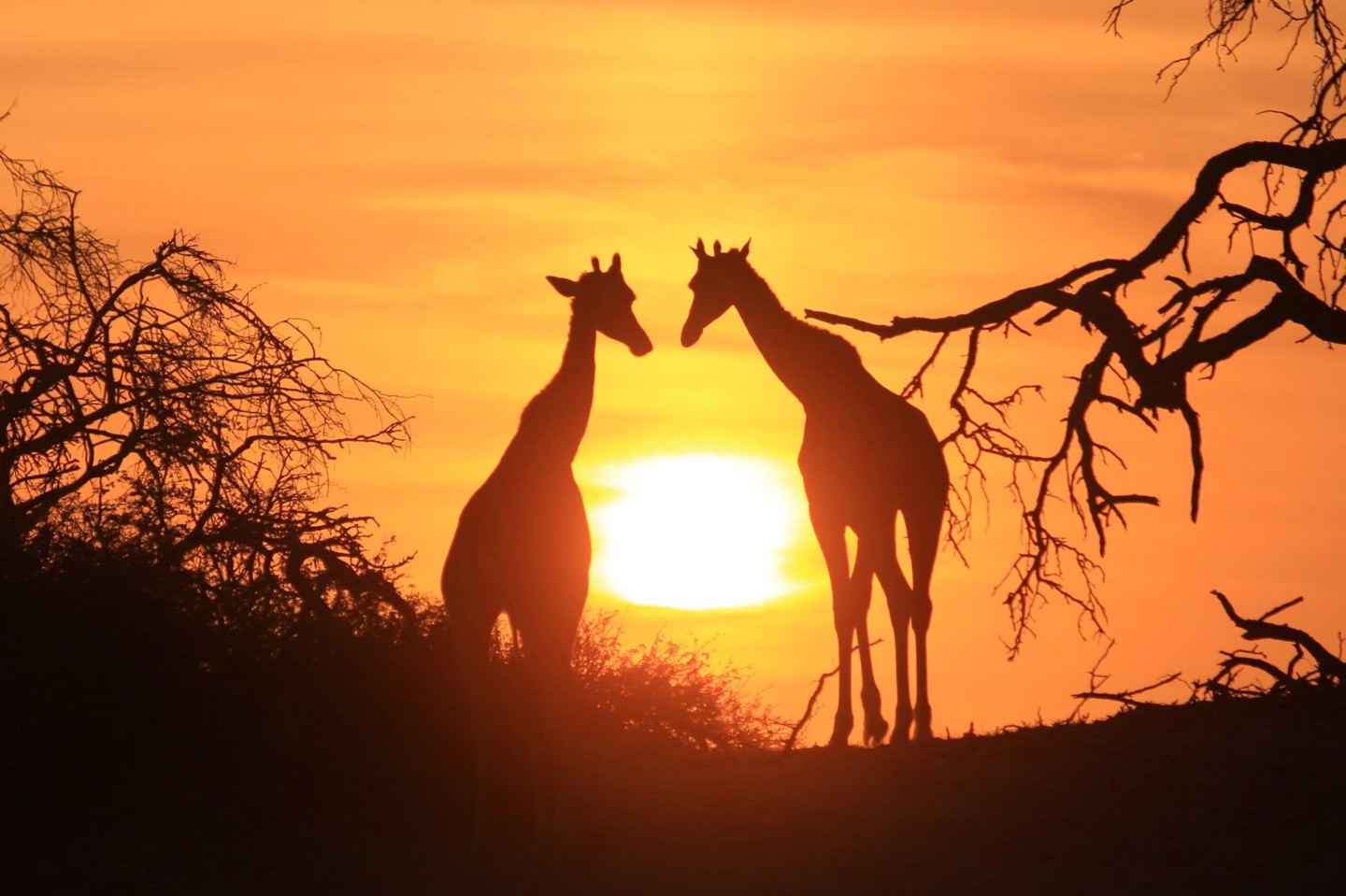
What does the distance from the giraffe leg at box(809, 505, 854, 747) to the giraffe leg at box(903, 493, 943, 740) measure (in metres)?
0.55

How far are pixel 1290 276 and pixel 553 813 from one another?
6.47 metres

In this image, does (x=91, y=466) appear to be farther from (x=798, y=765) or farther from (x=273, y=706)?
(x=798, y=765)

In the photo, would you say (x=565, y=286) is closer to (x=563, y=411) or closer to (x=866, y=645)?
(x=563, y=411)

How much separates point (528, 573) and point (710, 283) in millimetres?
4825

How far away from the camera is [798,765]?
12.6 metres

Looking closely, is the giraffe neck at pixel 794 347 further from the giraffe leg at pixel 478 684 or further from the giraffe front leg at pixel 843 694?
the giraffe leg at pixel 478 684

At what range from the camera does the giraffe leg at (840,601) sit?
45.0 feet

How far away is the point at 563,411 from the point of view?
39.1 ft

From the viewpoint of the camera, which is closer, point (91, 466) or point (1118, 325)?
point (1118, 325)

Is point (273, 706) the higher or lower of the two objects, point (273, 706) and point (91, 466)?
the lower

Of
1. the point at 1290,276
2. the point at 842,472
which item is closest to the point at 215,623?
the point at 842,472

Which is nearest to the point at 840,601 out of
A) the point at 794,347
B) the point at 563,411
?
the point at 794,347

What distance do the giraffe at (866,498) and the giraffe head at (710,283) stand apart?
1043 millimetres

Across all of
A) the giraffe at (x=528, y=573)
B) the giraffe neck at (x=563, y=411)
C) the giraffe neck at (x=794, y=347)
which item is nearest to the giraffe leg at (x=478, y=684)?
the giraffe at (x=528, y=573)
